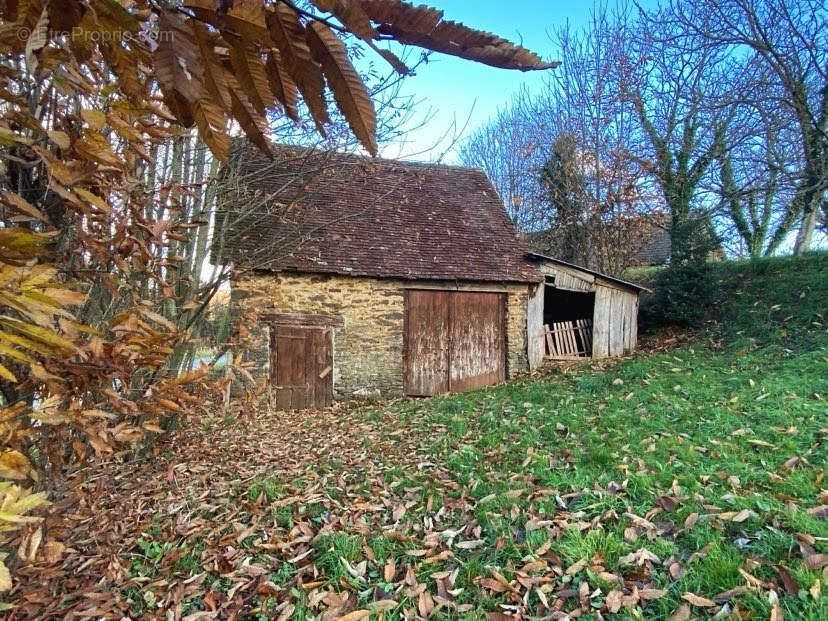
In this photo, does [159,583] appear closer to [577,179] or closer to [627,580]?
[627,580]

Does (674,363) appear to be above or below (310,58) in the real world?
below

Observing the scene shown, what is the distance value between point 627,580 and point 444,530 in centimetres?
134

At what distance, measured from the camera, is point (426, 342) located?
10.4 m

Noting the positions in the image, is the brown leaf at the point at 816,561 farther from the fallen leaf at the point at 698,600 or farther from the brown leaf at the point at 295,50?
the brown leaf at the point at 295,50

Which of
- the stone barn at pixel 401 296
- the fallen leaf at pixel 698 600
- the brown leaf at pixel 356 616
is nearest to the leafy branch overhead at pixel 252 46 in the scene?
the brown leaf at pixel 356 616

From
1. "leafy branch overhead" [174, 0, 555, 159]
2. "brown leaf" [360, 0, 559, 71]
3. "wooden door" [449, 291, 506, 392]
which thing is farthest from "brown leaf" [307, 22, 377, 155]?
"wooden door" [449, 291, 506, 392]

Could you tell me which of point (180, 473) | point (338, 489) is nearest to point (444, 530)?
point (338, 489)

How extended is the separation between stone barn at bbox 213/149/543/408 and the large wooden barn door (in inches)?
0.9

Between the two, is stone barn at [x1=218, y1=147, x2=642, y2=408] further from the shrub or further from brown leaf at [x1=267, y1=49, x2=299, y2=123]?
brown leaf at [x1=267, y1=49, x2=299, y2=123]

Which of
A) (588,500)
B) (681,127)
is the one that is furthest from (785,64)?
(588,500)

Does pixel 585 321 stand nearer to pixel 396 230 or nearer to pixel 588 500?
pixel 396 230

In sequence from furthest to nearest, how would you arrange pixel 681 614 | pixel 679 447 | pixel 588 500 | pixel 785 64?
→ pixel 785 64, pixel 679 447, pixel 588 500, pixel 681 614

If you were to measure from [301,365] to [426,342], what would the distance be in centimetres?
284

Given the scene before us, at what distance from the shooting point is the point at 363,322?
9.97 m
